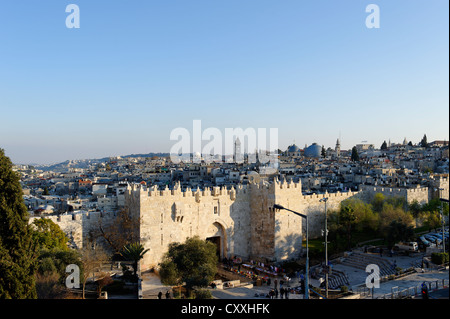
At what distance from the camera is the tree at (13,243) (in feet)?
37.6

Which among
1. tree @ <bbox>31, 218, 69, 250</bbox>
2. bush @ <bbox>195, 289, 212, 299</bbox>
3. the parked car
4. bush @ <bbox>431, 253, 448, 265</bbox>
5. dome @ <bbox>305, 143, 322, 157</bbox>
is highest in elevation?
dome @ <bbox>305, 143, 322, 157</bbox>

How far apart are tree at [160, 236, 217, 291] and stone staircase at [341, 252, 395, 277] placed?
9.93 metres

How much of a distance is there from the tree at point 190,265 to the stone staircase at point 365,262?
993cm

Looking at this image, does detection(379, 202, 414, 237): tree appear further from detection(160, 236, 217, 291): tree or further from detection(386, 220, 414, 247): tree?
detection(160, 236, 217, 291): tree

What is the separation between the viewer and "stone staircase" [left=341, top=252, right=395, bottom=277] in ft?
74.0

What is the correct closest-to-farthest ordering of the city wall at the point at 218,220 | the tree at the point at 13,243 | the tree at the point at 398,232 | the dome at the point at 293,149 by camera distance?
the tree at the point at 13,243, the city wall at the point at 218,220, the tree at the point at 398,232, the dome at the point at 293,149

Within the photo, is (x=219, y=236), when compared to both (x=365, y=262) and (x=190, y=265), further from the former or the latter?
(x=365, y=262)

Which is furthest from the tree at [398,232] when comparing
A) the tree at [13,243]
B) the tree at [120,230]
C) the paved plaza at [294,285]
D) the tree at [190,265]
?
the tree at [13,243]

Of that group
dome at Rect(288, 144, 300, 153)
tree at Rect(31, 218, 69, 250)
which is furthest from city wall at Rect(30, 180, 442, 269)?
dome at Rect(288, 144, 300, 153)

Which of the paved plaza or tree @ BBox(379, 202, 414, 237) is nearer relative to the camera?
the paved plaza

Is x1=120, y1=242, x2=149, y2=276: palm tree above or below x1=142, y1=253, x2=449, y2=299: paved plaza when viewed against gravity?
above

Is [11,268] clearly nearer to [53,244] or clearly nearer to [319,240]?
[53,244]

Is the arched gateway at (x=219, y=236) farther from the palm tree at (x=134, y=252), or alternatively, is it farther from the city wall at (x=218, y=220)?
the palm tree at (x=134, y=252)
